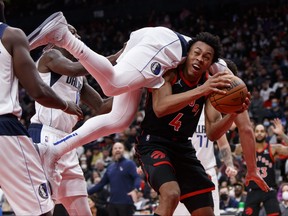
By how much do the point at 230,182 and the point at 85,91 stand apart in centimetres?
656

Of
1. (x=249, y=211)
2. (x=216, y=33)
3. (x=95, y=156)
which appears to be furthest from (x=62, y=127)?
(x=216, y=33)

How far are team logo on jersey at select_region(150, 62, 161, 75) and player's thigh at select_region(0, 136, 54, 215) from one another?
4.95 feet

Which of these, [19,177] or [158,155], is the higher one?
[19,177]

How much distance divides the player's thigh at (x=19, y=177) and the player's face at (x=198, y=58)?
1821 mm

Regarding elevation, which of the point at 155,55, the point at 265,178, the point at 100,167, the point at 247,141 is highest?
the point at 155,55

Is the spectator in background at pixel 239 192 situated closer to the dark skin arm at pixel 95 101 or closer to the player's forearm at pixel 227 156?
the player's forearm at pixel 227 156

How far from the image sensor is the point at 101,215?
12898 mm

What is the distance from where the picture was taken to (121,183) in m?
12.8

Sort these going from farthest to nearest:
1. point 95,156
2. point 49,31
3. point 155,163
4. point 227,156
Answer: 1. point 95,156
2. point 227,156
3. point 155,163
4. point 49,31

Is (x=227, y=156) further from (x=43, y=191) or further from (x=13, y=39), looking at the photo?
(x=13, y=39)

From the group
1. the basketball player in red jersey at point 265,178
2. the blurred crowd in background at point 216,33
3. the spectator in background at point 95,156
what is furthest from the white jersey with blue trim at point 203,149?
the spectator in background at point 95,156

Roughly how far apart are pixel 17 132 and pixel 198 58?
1.89 meters

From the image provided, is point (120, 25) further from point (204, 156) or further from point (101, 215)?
point (204, 156)

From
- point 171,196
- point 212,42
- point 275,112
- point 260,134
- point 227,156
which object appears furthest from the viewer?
point 275,112
